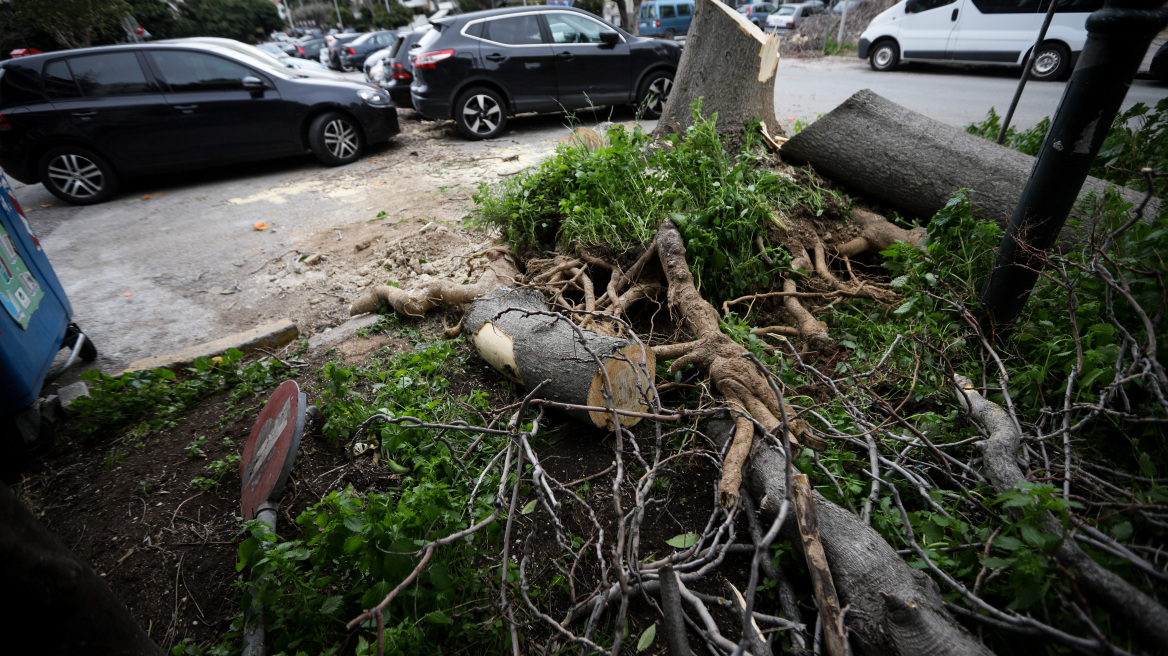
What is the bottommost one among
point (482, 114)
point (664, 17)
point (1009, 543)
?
point (1009, 543)

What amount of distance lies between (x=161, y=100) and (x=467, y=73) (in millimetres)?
3956

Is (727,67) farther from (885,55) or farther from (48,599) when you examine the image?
(885,55)

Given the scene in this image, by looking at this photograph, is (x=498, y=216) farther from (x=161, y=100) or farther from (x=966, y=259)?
(x=161, y=100)

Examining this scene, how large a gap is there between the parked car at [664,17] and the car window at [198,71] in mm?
17017

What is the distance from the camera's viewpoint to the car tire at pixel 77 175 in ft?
21.9

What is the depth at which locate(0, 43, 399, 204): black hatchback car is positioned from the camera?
640 cm

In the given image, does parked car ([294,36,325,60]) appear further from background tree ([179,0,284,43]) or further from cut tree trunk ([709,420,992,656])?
cut tree trunk ([709,420,992,656])

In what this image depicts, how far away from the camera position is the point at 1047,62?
33.6 ft

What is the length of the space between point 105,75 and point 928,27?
15179 millimetres

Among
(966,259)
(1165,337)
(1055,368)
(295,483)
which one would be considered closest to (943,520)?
(1165,337)

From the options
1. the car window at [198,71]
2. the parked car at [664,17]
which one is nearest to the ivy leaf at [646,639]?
the car window at [198,71]

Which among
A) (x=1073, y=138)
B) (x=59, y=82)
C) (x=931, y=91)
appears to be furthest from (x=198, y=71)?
(x=931, y=91)

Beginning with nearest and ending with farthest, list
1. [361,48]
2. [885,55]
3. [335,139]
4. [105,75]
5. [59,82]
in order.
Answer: [59,82] < [105,75] < [335,139] < [885,55] < [361,48]

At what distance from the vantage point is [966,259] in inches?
119
